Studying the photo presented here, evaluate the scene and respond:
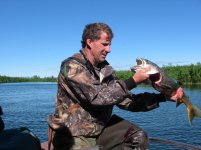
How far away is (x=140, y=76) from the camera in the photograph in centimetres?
444

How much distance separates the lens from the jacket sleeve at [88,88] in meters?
4.07

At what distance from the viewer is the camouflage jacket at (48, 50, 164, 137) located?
4.10m

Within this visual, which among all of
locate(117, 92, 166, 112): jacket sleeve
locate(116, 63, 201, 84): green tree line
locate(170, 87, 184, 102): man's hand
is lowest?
locate(116, 63, 201, 84): green tree line

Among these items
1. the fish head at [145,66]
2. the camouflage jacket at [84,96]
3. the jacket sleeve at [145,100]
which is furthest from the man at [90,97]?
the jacket sleeve at [145,100]

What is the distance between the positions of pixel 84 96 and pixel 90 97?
9cm

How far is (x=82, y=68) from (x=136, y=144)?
1307 mm

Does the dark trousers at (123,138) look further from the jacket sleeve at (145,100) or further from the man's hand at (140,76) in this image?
the man's hand at (140,76)

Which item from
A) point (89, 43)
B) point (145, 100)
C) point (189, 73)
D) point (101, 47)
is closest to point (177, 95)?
point (145, 100)

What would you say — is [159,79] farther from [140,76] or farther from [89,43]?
[89,43]

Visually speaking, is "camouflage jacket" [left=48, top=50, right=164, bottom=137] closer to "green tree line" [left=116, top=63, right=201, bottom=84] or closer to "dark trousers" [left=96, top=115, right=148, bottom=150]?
"dark trousers" [left=96, top=115, right=148, bottom=150]

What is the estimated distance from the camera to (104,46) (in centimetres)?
437

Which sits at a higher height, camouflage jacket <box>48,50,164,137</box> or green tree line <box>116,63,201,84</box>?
camouflage jacket <box>48,50,164,137</box>

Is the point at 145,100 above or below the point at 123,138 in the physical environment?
above

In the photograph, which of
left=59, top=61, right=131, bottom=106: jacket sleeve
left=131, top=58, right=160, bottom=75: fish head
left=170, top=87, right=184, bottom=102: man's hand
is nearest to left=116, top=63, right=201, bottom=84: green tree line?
left=170, top=87, right=184, bottom=102: man's hand
